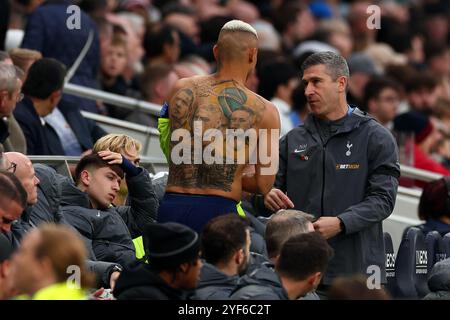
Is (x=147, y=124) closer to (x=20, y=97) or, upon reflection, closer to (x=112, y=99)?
(x=112, y=99)

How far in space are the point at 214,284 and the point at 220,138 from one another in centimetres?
109

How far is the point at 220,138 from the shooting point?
8.95m

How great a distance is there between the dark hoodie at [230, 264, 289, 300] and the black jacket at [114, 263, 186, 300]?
0.39m

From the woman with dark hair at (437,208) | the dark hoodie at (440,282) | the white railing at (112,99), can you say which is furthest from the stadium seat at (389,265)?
the white railing at (112,99)

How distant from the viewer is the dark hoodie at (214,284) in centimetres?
Answer: 822

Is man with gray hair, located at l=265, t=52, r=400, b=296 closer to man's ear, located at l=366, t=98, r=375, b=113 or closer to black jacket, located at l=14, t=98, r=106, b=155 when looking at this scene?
black jacket, located at l=14, t=98, r=106, b=155

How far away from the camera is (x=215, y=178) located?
29.3ft

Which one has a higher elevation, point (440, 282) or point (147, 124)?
point (147, 124)

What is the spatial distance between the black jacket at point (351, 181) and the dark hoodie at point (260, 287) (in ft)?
4.79

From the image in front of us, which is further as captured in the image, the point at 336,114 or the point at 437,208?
the point at 437,208

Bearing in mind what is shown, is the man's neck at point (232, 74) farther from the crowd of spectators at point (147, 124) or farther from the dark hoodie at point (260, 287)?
the dark hoodie at point (260, 287)

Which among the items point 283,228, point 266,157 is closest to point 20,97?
point 266,157

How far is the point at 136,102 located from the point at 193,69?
5.78 ft
